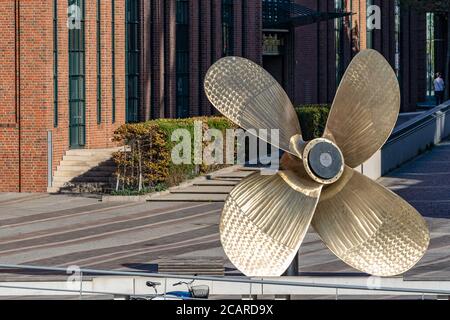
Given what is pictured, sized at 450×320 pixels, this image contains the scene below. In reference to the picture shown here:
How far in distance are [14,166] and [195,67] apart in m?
12.1

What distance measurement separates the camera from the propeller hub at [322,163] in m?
24.1

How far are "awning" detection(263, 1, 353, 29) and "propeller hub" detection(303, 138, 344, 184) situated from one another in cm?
3637

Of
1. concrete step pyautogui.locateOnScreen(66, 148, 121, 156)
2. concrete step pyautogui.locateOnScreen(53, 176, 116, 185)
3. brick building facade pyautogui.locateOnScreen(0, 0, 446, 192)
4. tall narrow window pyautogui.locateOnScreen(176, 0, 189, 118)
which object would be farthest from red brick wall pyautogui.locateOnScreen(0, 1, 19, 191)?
tall narrow window pyautogui.locateOnScreen(176, 0, 189, 118)

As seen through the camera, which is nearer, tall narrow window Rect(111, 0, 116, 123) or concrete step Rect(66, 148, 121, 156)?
concrete step Rect(66, 148, 121, 156)

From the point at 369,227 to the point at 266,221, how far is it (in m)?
1.73

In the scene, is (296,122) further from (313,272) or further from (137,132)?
(137,132)

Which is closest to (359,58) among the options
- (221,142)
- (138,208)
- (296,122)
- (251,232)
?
(296,122)

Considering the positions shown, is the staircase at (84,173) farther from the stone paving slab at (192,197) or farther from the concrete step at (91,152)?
the stone paving slab at (192,197)

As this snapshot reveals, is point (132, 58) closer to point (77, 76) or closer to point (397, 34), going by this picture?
point (77, 76)

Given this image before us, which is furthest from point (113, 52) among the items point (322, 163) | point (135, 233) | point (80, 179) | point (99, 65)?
point (322, 163)

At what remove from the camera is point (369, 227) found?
955 inches

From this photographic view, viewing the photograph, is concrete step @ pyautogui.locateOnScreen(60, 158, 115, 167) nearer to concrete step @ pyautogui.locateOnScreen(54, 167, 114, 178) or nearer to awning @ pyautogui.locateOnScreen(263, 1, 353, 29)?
concrete step @ pyautogui.locateOnScreen(54, 167, 114, 178)

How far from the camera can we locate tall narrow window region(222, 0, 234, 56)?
55.2 metres

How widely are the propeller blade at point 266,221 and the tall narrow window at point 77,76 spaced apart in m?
21.6
